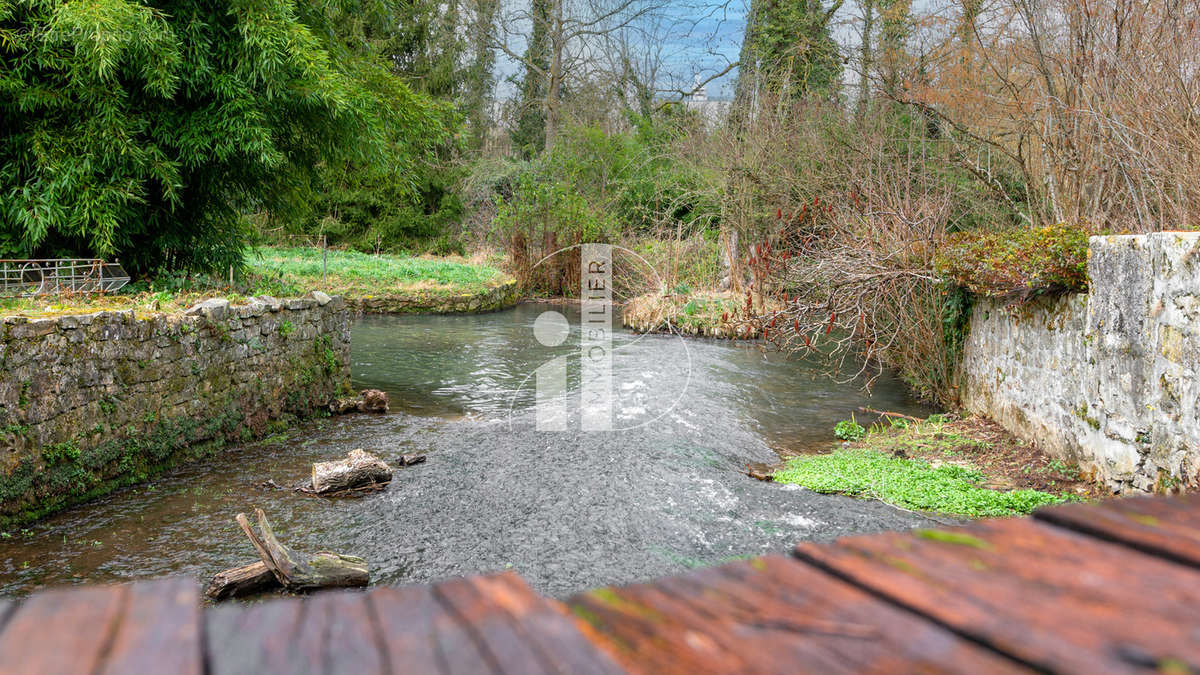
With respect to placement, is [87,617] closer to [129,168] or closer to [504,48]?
[129,168]

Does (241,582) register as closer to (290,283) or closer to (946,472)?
(946,472)

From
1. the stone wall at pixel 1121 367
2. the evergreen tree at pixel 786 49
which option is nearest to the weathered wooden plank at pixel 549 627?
the stone wall at pixel 1121 367

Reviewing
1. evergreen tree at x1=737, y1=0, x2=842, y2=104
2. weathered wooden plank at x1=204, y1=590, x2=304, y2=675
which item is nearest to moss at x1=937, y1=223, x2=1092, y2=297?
weathered wooden plank at x1=204, y1=590, x2=304, y2=675

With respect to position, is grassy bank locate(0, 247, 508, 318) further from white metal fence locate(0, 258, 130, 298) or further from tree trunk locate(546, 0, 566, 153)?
tree trunk locate(546, 0, 566, 153)

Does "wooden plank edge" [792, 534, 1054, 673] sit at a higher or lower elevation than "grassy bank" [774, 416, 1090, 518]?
higher

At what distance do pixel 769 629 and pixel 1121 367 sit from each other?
21.1 feet

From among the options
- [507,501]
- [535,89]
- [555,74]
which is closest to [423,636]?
[507,501]

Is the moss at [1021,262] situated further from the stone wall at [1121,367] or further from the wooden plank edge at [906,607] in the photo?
the wooden plank edge at [906,607]

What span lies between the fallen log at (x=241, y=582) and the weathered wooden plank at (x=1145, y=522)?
16.3ft

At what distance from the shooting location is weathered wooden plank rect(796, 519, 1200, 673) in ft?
1.89

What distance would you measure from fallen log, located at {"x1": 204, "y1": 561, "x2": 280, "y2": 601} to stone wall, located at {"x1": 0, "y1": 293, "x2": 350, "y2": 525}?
197 cm

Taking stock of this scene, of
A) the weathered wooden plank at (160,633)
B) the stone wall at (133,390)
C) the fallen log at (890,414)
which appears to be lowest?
the fallen log at (890,414)

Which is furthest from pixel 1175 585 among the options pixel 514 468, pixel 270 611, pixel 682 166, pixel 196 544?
pixel 682 166

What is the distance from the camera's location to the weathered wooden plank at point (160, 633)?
1.89 ft
